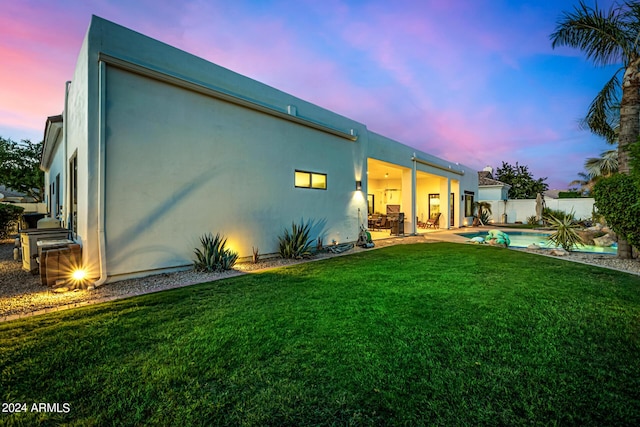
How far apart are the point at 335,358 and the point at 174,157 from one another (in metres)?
5.37

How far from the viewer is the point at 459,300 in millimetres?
4176

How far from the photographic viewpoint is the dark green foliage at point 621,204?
6281mm

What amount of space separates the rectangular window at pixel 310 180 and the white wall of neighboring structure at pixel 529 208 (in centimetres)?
2085

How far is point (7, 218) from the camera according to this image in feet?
36.3

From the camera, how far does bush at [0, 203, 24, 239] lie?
35.4 ft

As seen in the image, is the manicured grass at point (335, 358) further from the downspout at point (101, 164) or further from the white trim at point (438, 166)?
the white trim at point (438, 166)

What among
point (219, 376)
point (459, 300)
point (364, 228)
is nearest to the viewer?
point (219, 376)

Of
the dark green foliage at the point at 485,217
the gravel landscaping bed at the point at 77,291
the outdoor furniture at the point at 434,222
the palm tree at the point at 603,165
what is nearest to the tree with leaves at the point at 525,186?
the palm tree at the point at 603,165

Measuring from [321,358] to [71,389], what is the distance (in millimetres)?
1988

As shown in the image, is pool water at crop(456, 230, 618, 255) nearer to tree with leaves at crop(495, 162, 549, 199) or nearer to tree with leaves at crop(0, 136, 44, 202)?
tree with leaves at crop(495, 162, 549, 199)

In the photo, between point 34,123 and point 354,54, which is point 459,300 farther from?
point 34,123

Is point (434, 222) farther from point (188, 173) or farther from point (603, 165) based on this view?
point (188, 173)

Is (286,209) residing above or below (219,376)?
above

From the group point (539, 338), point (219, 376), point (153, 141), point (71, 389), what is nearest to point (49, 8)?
point (153, 141)
